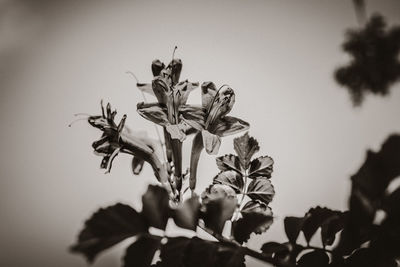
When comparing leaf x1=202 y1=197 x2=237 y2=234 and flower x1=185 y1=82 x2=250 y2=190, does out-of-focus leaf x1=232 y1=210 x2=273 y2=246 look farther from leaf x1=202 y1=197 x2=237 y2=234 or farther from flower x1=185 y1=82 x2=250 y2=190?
flower x1=185 y1=82 x2=250 y2=190

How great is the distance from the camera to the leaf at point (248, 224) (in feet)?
1.68

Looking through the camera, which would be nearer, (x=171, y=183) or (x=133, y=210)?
(x=133, y=210)

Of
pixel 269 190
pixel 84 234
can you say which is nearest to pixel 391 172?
pixel 269 190

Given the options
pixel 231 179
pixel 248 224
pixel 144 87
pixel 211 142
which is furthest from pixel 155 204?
pixel 144 87

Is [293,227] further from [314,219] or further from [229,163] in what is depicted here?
[229,163]

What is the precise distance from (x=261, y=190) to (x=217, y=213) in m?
0.21

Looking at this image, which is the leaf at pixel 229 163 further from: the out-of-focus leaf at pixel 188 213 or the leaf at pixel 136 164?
the leaf at pixel 136 164

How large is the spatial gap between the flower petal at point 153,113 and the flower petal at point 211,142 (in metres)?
0.11

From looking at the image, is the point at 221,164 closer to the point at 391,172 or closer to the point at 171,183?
the point at 171,183

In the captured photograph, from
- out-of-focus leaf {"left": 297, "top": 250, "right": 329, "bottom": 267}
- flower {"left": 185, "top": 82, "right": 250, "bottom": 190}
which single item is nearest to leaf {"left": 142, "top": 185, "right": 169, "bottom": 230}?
out-of-focus leaf {"left": 297, "top": 250, "right": 329, "bottom": 267}

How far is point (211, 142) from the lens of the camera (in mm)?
813

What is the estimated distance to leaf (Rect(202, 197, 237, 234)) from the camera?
49cm

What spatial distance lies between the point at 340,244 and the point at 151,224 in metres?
0.28

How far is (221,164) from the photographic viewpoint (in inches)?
27.7
